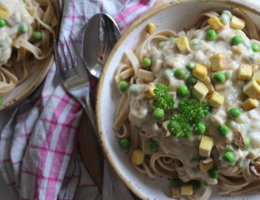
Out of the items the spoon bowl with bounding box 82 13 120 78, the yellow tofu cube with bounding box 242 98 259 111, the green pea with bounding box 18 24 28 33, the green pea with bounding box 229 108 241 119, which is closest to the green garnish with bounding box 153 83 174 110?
the green pea with bounding box 229 108 241 119

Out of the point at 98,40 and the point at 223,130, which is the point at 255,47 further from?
the point at 98,40

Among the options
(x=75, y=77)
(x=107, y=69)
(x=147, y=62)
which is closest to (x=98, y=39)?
(x=75, y=77)

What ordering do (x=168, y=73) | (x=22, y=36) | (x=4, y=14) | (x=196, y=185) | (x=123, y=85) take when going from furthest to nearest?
(x=22, y=36) < (x=4, y=14) < (x=123, y=85) < (x=196, y=185) < (x=168, y=73)

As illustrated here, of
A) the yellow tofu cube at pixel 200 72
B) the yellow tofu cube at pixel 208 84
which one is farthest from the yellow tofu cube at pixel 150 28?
the yellow tofu cube at pixel 208 84

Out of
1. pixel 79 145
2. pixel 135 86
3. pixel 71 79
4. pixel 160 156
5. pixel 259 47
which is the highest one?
pixel 259 47

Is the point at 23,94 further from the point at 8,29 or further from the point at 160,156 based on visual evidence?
the point at 160,156

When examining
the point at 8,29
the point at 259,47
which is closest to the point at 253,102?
the point at 259,47
